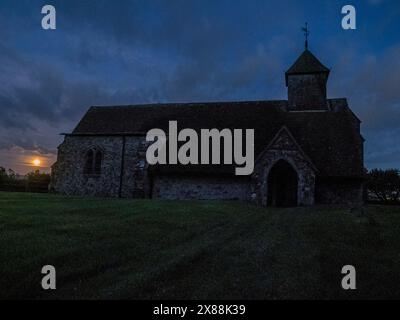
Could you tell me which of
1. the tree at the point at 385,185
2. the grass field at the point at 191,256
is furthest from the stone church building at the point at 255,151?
the grass field at the point at 191,256

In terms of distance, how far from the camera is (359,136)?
24344mm

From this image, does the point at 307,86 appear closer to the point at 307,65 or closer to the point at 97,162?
the point at 307,65

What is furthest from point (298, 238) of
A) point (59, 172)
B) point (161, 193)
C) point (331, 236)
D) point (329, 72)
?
point (59, 172)

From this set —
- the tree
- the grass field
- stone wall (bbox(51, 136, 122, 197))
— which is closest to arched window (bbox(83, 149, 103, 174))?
stone wall (bbox(51, 136, 122, 197))

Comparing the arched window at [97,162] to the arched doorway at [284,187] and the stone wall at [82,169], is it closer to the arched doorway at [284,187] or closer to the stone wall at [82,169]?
the stone wall at [82,169]

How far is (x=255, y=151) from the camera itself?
23.6m

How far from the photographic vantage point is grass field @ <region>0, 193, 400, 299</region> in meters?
5.52

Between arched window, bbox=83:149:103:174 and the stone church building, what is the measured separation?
3.1 inches

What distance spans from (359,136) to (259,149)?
7433 millimetres

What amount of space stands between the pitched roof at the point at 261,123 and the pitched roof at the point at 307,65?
104 inches

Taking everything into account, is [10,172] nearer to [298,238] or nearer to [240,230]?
[240,230]

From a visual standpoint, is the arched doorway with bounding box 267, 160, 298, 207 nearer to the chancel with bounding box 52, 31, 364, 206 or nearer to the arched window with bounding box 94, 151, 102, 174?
the chancel with bounding box 52, 31, 364, 206

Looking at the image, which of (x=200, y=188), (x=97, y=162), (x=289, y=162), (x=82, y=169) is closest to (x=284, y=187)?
(x=289, y=162)

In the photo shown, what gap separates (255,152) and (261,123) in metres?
3.44
